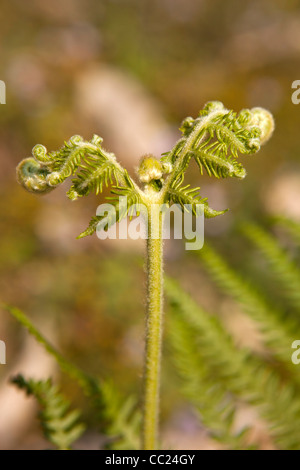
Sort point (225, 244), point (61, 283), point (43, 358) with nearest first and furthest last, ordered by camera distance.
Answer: point (43, 358)
point (61, 283)
point (225, 244)

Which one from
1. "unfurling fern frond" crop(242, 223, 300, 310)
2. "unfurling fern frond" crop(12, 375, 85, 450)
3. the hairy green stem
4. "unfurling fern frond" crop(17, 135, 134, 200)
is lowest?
"unfurling fern frond" crop(12, 375, 85, 450)

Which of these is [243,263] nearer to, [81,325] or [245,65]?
[81,325]

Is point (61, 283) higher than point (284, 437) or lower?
higher

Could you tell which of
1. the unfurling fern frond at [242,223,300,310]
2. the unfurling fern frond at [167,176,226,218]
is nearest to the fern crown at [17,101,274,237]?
the unfurling fern frond at [167,176,226,218]

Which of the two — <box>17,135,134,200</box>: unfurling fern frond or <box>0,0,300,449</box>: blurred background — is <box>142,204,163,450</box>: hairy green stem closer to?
<box>17,135,134,200</box>: unfurling fern frond
